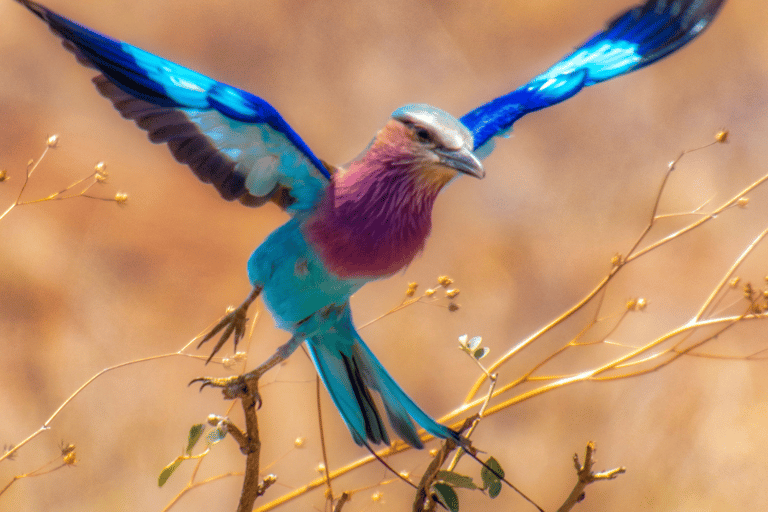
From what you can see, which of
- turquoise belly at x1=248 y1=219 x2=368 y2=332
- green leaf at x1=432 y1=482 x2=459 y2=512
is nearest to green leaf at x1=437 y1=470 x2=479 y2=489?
green leaf at x1=432 y1=482 x2=459 y2=512

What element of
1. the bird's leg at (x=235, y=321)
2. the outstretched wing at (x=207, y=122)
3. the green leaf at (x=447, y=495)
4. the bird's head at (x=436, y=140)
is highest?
the outstretched wing at (x=207, y=122)

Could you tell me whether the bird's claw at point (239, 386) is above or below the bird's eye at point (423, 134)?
below

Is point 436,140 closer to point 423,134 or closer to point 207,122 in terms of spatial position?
point 423,134

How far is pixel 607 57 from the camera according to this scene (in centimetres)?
74

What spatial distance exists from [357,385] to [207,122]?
0.30 meters

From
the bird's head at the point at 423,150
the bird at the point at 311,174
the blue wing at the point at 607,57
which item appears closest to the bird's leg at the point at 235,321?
the bird at the point at 311,174

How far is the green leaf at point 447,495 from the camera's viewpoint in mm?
571

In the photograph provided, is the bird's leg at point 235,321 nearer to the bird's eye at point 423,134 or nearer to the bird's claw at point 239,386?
the bird's claw at point 239,386

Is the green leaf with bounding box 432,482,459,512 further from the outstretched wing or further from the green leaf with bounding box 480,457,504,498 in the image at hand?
the outstretched wing

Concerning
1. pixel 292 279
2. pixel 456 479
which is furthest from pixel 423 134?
pixel 456 479

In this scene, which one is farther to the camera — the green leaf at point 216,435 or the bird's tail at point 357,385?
the bird's tail at point 357,385

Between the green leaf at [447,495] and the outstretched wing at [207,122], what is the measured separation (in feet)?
0.84

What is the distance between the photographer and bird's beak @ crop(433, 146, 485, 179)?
50cm

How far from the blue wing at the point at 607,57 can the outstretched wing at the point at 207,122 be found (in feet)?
0.62
